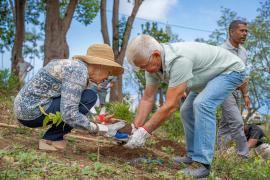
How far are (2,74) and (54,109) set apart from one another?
558 centimetres

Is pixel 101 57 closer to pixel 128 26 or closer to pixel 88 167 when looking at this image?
pixel 88 167

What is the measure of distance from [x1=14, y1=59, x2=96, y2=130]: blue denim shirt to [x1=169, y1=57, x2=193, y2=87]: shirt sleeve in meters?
0.70

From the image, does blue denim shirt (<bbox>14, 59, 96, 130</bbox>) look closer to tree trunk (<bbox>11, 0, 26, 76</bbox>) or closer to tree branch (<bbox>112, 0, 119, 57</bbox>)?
tree branch (<bbox>112, 0, 119, 57</bbox>)

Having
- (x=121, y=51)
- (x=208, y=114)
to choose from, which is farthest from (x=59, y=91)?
(x=121, y=51)

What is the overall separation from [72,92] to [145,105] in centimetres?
83

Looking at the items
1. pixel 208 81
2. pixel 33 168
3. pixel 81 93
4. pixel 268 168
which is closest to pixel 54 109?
pixel 81 93

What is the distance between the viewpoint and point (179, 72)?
3.63 metres

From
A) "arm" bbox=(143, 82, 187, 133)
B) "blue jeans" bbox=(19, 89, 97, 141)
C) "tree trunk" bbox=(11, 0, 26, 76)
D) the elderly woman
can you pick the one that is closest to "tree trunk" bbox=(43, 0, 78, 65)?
"tree trunk" bbox=(11, 0, 26, 76)

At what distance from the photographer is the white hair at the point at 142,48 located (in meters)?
3.60

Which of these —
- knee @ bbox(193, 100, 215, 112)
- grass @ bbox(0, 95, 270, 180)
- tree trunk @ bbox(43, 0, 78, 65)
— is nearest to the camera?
grass @ bbox(0, 95, 270, 180)

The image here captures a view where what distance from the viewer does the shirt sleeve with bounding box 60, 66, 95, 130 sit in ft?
12.2

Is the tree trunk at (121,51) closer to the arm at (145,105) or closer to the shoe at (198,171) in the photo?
the arm at (145,105)

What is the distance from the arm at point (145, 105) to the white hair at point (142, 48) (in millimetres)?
624

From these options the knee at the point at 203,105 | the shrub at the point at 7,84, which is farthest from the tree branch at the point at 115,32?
the knee at the point at 203,105
